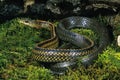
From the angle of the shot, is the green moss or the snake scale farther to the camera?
the snake scale

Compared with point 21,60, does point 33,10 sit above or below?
above

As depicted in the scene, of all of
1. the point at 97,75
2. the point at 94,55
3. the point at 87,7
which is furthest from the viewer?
the point at 87,7

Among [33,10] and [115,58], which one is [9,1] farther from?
[115,58]

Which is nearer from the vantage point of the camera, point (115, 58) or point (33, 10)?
point (115, 58)

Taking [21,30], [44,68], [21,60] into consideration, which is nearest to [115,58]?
[44,68]

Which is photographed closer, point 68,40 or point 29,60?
point 29,60

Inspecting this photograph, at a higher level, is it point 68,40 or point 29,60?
point 68,40
